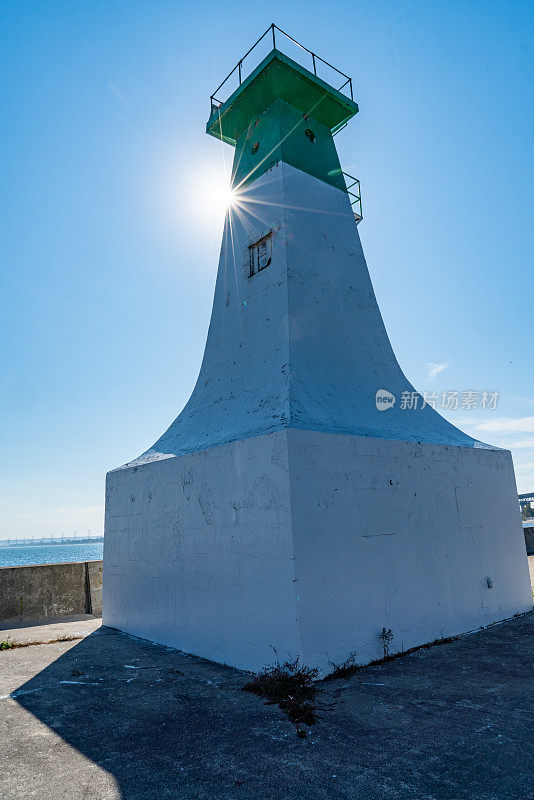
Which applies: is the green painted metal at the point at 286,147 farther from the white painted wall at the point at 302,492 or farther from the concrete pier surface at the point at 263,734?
the concrete pier surface at the point at 263,734

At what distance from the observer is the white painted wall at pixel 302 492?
589cm

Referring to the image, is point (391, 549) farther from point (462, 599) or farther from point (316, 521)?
point (462, 599)

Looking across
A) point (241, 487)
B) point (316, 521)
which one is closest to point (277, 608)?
point (316, 521)

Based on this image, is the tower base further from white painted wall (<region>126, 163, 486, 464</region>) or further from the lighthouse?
white painted wall (<region>126, 163, 486, 464</region>)

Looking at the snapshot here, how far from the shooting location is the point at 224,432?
758cm

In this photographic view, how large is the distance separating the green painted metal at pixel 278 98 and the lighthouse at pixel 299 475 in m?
0.04

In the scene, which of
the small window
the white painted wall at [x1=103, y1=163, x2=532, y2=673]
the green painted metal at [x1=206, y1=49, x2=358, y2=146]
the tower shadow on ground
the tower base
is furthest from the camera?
the green painted metal at [x1=206, y1=49, x2=358, y2=146]

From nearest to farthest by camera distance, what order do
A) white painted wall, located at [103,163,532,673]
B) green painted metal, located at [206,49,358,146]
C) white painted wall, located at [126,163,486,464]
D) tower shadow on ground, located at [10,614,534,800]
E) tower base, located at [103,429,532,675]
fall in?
1. tower shadow on ground, located at [10,614,534,800]
2. tower base, located at [103,429,532,675]
3. white painted wall, located at [103,163,532,673]
4. white painted wall, located at [126,163,486,464]
5. green painted metal, located at [206,49,358,146]

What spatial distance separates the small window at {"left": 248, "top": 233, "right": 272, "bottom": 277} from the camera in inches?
344

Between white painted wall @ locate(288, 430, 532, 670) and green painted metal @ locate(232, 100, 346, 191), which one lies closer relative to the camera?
white painted wall @ locate(288, 430, 532, 670)

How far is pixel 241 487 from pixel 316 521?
1220 mm

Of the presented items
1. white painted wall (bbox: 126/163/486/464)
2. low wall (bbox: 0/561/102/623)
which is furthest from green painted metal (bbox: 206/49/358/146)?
low wall (bbox: 0/561/102/623)

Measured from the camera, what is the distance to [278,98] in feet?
31.9

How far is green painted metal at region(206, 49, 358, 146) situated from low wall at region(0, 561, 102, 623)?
11.5 meters
